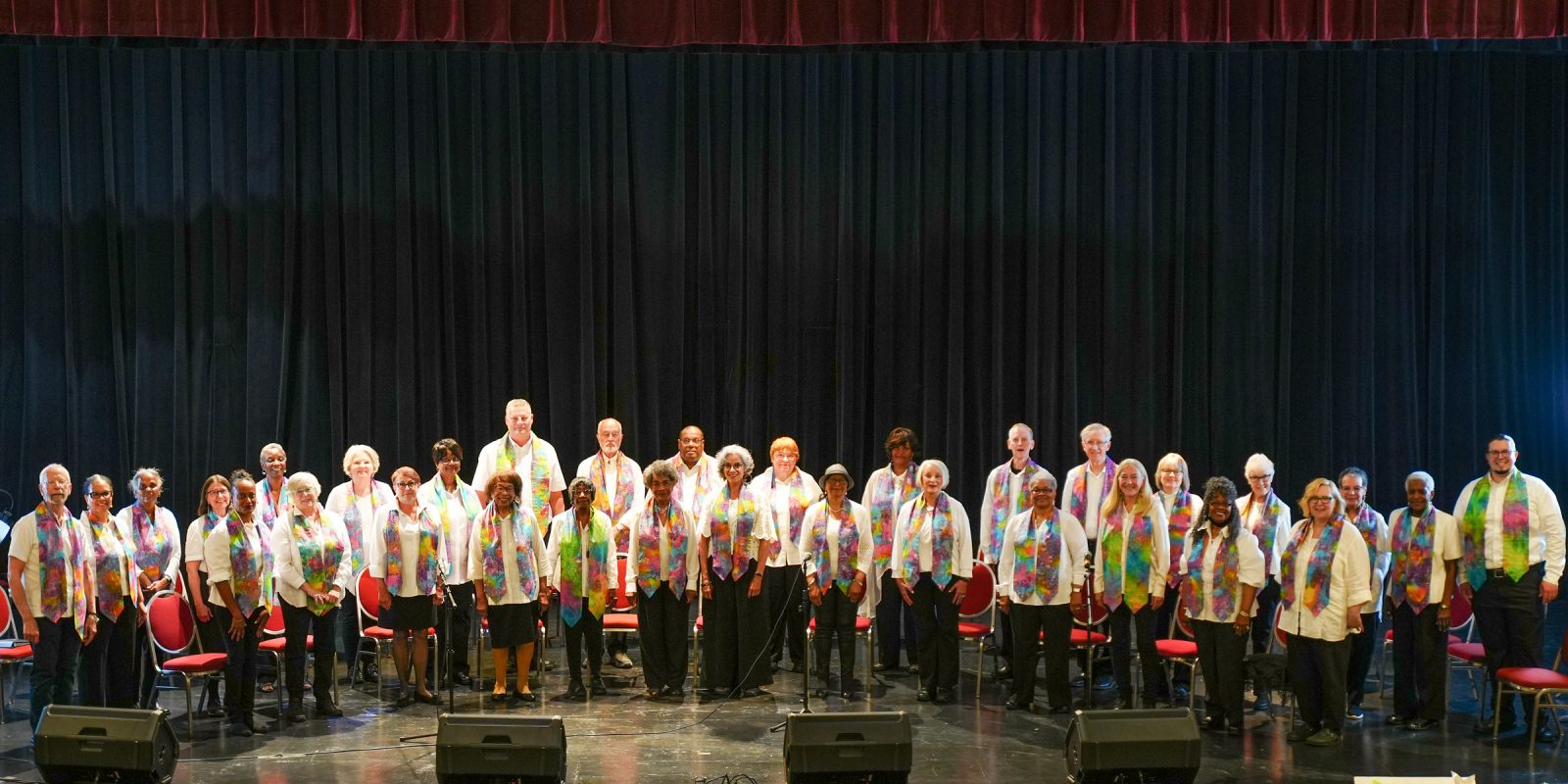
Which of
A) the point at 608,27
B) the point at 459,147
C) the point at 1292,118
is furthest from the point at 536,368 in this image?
the point at 1292,118

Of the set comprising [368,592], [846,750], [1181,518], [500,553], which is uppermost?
[1181,518]

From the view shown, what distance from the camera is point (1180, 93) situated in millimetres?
11070

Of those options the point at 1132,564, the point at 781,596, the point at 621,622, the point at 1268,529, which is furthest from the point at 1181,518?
the point at 621,622

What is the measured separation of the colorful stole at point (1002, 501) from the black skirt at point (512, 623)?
2954mm

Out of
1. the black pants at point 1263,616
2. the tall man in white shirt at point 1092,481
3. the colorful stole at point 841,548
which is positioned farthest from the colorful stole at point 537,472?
the black pants at point 1263,616

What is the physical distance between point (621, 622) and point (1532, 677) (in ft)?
16.4

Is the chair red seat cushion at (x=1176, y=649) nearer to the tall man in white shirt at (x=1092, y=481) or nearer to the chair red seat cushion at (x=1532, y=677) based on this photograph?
the tall man in white shirt at (x=1092, y=481)

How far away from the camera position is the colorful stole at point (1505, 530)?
7.57m

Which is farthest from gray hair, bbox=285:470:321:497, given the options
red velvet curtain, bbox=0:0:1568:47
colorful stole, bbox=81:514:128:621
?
red velvet curtain, bbox=0:0:1568:47

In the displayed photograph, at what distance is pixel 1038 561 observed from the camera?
793cm

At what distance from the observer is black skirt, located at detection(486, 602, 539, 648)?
26.8ft

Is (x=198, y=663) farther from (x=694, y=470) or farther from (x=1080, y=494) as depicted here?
(x=1080, y=494)

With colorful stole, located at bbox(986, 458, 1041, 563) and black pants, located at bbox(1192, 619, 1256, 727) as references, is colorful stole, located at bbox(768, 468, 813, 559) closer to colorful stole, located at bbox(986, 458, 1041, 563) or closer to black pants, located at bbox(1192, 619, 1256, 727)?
colorful stole, located at bbox(986, 458, 1041, 563)

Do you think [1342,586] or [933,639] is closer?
[1342,586]
